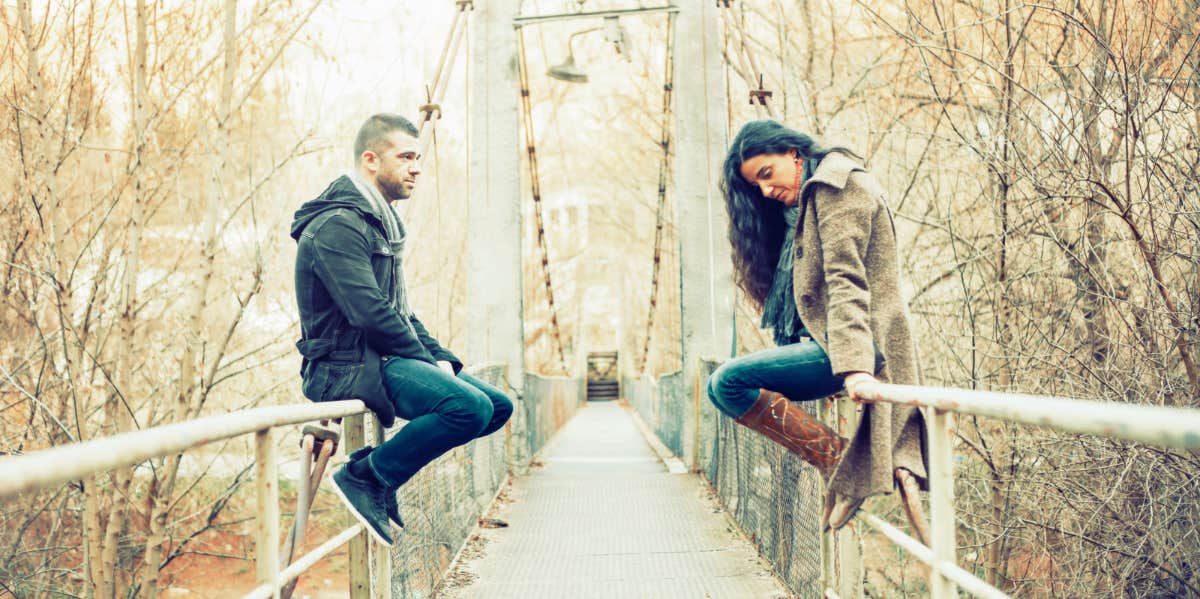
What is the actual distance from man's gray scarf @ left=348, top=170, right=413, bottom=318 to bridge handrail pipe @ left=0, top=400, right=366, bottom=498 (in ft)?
2.35

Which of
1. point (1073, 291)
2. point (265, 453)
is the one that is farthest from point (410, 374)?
point (1073, 291)

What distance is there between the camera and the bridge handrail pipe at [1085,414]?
85 centimetres

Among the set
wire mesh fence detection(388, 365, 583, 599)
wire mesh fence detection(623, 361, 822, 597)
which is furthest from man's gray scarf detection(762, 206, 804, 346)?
wire mesh fence detection(388, 365, 583, 599)

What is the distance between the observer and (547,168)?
19906mm

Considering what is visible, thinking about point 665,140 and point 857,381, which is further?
point 665,140

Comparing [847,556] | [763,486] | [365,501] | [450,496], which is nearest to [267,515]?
[365,501]

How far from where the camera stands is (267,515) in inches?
65.9

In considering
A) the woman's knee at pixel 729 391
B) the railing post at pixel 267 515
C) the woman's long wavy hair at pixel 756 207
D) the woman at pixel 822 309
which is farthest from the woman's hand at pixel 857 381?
the railing post at pixel 267 515

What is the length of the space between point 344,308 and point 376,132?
1.93 feet

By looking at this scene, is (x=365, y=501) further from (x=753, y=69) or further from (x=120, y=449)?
(x=753, y=69)

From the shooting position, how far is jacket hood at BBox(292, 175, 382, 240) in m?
2.32

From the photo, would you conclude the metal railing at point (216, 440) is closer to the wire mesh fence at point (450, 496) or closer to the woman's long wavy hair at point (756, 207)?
the wire mesh fence at point (450, 496)

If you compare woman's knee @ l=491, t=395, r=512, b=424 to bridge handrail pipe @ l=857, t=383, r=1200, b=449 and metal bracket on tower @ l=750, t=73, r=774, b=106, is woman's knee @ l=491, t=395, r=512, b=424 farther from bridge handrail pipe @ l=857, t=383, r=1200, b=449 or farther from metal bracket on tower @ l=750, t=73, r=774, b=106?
metal bracket on tower @ l=750, t=73, r=774, b=106

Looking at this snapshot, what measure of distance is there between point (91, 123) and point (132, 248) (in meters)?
0.74
